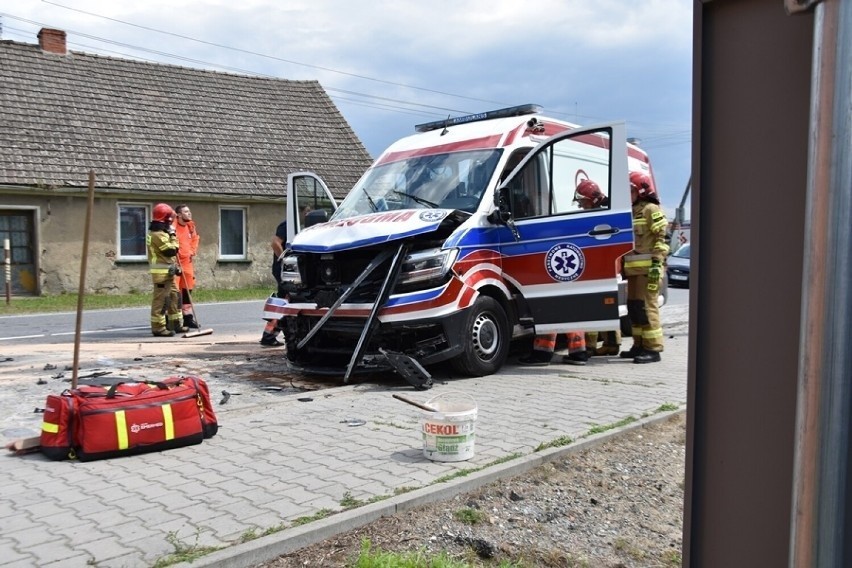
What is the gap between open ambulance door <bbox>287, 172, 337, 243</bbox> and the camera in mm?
9562

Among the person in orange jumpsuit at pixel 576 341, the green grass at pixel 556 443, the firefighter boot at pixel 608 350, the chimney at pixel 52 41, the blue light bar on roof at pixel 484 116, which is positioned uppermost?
the chimney at pixel 52 41

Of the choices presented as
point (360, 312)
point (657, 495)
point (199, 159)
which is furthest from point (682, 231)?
point (657, 495)

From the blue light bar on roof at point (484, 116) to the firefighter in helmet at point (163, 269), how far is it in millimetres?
4240

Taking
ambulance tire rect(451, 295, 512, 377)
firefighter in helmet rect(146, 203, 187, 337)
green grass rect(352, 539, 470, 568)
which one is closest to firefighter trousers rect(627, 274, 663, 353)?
ambulance tire rect(451, 295, 512, 377)

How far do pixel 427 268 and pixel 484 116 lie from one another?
2.63 m

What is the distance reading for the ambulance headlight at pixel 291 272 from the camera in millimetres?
7762

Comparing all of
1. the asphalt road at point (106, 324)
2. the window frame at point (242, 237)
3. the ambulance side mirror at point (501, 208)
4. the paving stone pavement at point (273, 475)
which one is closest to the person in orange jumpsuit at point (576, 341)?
the ambulance side mirror at point (501, 208)

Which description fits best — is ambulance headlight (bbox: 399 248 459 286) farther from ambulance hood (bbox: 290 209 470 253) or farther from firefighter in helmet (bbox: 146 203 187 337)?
firefighter in helmet (bbox: 146 203 187 337)

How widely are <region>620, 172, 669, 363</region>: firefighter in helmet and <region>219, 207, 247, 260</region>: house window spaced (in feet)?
56.1

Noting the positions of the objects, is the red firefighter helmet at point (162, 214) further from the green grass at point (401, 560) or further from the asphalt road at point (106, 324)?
the green grass at point (401, 560)

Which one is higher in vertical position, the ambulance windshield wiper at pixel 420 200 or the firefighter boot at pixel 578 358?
the ambulance windshield wiper at pixel 420 200

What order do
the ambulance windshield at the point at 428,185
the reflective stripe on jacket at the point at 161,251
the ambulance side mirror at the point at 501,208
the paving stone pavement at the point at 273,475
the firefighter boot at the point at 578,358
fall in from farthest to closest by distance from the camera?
1. the reflective stripe on jacket at the point at 161,251
2. the firefighter boot at the point at 578,358
3. the ambulance windshield at the point at 428,185
4. the ambulance side mirror at the point at 501,208
5. the paving stone pavement at the point at 273,475

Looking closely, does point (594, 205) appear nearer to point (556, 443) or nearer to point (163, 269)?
point (556, 443)

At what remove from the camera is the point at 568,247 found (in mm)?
7684
